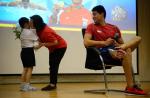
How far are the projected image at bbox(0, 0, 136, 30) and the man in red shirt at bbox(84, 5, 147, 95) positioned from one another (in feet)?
6.49

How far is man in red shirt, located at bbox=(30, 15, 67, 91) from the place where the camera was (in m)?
4.23

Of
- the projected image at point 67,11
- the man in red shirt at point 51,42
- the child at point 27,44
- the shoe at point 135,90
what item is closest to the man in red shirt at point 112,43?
the shoe at point 135,90

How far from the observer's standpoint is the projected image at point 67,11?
5.44 metres

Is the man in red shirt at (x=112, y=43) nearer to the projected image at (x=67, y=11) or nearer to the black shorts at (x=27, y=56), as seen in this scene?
the black shorts at (x=27, y=56)

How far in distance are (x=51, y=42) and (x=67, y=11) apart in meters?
1.67

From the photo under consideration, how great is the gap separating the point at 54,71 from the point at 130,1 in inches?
101

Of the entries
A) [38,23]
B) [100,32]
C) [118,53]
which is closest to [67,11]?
[38,23]

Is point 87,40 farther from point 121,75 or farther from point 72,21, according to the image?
point 121,75

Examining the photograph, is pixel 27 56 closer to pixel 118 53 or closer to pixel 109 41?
pixel 109 41

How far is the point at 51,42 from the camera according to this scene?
425 cm

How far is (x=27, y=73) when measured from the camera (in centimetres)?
432

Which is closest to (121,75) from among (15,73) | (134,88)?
(15,73)

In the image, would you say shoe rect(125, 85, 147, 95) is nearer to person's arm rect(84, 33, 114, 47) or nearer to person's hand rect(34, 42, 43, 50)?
person's arm rect(84, 33, 114, 47)

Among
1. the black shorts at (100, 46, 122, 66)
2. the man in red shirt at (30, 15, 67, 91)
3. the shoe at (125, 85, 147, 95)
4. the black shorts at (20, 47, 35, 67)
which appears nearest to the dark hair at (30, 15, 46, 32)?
the man in red shirt at (30, 15, 67, 91)
